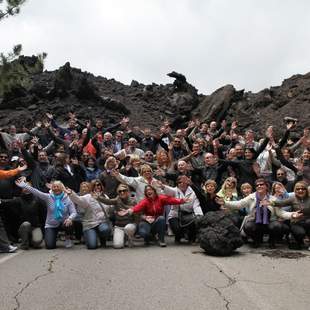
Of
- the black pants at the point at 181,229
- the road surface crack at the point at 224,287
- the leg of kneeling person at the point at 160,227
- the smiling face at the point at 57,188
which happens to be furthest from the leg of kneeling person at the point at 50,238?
the road surface crack at the point at 224,287

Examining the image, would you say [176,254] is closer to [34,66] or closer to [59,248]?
[59,248]

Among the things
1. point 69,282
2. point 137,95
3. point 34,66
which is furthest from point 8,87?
point 137,95

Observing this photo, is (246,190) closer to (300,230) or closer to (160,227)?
(300,230)

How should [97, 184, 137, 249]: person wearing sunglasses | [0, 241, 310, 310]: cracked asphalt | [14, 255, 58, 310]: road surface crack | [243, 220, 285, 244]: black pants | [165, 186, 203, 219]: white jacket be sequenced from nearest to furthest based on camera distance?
[0, 241, 310, 310]: cracked asphalt, [14, 255, 58, 310]: road surface crack, [243, 220, 285, 244]: black pants, [97, 184, 137, 249]: person wearing sunglasses, [165, 186, 203, 219]: white jacket

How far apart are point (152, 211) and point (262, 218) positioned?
2.39m

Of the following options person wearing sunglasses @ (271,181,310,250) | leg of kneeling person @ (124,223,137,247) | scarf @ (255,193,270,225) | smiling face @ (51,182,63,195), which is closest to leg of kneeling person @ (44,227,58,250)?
smiling face @ (51,182,63,195)

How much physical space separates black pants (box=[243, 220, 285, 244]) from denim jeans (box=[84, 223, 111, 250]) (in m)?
2.98

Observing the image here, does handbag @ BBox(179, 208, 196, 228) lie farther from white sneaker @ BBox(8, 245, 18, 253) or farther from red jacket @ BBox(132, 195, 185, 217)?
white sneaker @ BBox(8, 245, 18, 253)

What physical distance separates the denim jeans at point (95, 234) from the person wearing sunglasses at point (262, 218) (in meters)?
2.97

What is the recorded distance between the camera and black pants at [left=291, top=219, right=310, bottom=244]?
1034cm

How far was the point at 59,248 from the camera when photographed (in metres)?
10.6

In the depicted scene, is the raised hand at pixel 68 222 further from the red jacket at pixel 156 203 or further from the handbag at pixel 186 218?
the handbag at pixel 186 218

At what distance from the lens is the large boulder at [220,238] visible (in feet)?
31.2

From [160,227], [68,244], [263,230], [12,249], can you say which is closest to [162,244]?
[160,227]
